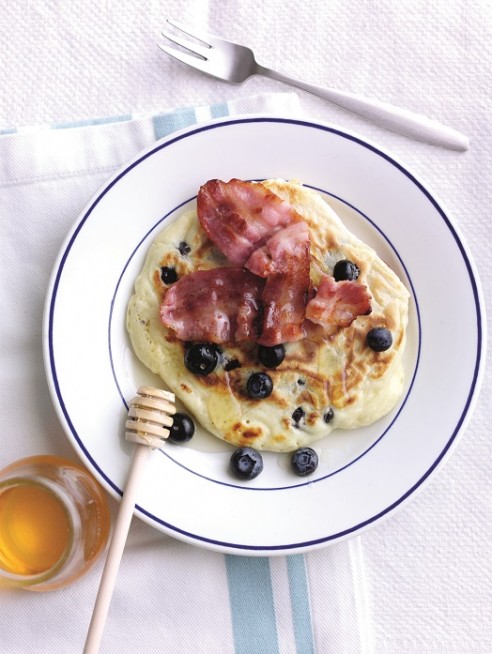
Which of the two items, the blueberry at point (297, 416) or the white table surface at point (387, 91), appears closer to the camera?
the blueberry at point (297, 416)

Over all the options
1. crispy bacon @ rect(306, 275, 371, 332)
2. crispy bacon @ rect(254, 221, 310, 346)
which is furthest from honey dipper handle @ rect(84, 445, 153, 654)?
crispy bacon @ rect(306, 275, 371, 332)

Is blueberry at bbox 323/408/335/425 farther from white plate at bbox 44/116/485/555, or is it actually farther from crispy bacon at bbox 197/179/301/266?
crispy bacon at bbox 197/179/301/266

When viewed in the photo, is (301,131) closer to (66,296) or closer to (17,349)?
(66,296)

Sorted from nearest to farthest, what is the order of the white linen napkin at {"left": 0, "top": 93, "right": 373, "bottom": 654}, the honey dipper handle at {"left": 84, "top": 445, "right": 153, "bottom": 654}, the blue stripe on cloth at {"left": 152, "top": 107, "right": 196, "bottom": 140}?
the honey dipper handle at {"left": 84, "top": 445, "right": 153, "bottom": 654}
the white linen napkin at {"left": 0, "top": 93, "right": 373, "bottom": 654}
the blue stripe on cloth at {"left": 152, "top": 107, "right": 196, "bottom": 140}

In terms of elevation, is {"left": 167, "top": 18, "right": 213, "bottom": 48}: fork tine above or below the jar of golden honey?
above

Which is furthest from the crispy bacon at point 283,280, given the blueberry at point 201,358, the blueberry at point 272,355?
the blueberry at point 201,358

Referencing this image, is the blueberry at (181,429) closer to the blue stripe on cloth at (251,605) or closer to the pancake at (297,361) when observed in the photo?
the pancake at (297,361)
